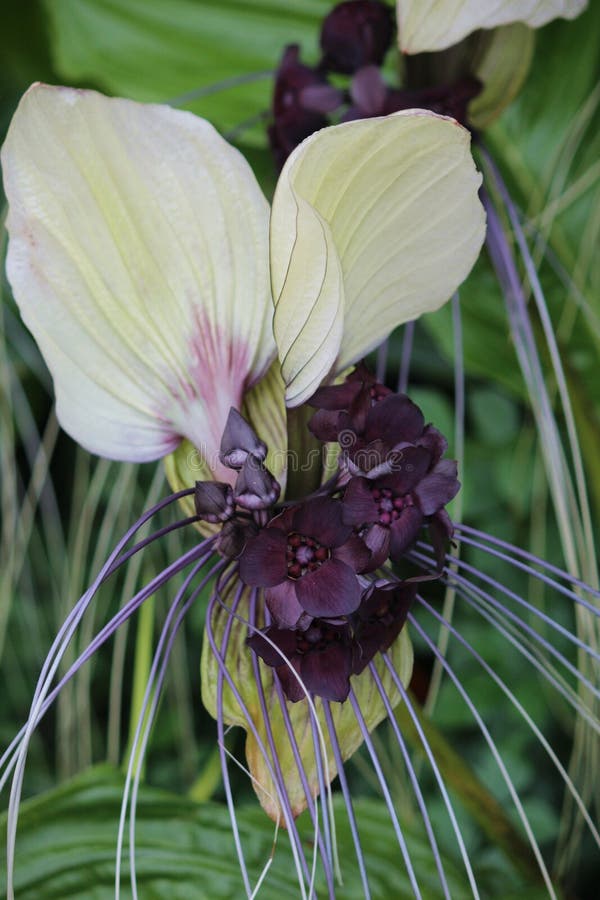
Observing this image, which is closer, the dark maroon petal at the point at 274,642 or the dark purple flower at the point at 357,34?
the dark maroon petal at the point at 274,642

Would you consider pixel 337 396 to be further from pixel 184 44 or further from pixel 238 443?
pixel 184 44

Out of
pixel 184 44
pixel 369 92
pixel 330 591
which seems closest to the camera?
pixel 330 591

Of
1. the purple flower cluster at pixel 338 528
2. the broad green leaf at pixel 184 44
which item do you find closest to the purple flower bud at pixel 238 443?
the purple flower cluster at pixel 338 528

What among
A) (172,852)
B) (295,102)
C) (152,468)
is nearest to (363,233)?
(295,102)

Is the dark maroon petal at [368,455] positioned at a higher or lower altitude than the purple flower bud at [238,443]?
lower

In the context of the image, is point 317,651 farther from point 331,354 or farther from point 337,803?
point 337,803

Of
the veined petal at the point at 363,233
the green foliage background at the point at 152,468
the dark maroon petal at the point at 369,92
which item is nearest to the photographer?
the veined petal at the point at 363,233

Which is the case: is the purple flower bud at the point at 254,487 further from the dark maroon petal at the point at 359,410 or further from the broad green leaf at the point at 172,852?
the broad green leaf at the point at 172,852
